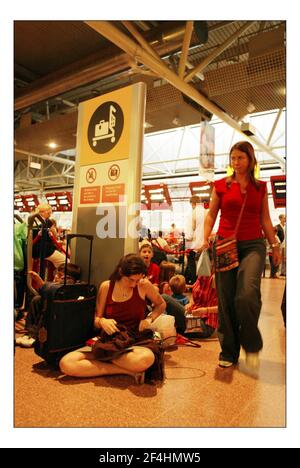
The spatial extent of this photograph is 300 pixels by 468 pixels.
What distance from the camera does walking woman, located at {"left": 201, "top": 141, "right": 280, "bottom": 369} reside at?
228 cm

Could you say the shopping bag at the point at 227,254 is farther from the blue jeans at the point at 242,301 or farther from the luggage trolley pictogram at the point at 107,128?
the luggage trolley pictogram at the point at 107,128

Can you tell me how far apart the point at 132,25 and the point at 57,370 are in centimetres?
355

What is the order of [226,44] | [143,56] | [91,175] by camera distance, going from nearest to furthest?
[91,175]
[226,44]
[143,56]

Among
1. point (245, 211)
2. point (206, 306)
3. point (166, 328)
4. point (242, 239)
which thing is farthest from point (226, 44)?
point (166, 328)

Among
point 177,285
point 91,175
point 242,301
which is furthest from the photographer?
point 177,285

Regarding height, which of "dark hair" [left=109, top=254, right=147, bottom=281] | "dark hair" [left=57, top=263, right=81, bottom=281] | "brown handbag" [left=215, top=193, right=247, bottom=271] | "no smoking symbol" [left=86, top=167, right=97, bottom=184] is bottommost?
"dark hair" [left=57, top=263, right=81, bottom=281]

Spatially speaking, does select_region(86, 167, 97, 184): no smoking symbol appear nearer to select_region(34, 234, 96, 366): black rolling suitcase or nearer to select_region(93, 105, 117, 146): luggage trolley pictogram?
select_region(93, 105, 117, 146): luggage trolley pictogram

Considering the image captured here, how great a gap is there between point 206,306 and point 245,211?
149 cm

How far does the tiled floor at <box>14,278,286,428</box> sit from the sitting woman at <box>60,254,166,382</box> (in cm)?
8

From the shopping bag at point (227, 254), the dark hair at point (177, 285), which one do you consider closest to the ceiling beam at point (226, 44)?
the shopping bag at point (227, 254)

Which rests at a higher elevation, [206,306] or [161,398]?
[206,306]

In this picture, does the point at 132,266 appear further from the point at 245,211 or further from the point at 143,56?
the point at 143,56

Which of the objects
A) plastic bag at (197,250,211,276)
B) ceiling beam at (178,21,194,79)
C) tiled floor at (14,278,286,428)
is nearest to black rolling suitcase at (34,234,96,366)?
tiled floor at (14,278,286,428)

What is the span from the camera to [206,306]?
3.47 m
